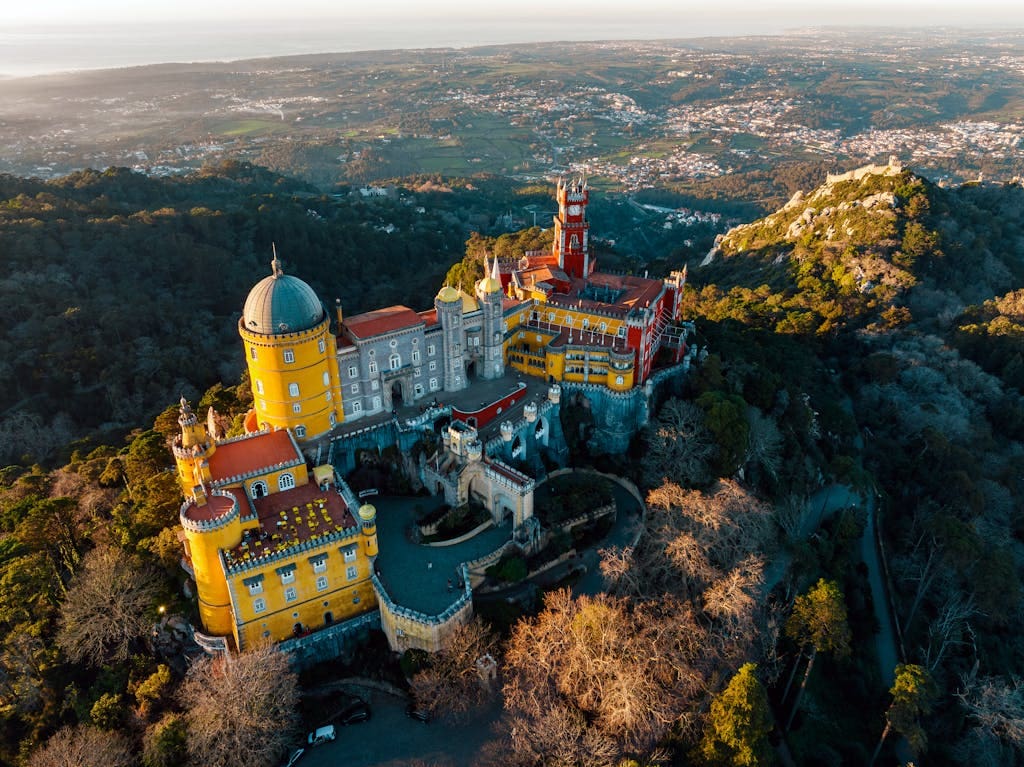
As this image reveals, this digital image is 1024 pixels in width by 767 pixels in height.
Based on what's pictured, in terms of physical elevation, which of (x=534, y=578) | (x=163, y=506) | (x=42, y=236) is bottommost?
(x=534, y=578)

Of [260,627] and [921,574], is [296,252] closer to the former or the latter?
[260,627]

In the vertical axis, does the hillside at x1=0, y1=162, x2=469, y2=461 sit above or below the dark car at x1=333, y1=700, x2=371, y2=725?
above

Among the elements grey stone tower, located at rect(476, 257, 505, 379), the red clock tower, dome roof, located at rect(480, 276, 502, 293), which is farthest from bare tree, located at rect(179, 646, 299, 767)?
the red clock tower

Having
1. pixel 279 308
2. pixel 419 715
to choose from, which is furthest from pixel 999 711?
pixel 279 308

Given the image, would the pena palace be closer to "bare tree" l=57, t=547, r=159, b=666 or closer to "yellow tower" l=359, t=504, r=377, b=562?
"yellow tower" l=359, t=504, r=377, b=562

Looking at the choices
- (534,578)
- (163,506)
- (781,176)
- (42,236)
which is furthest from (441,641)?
(781,176)

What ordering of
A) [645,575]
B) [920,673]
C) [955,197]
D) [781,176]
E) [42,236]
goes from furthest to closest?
[781,176]
[955,197]
[42,236]
[645,575]
[920,673]

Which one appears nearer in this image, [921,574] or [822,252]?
[921,574]
